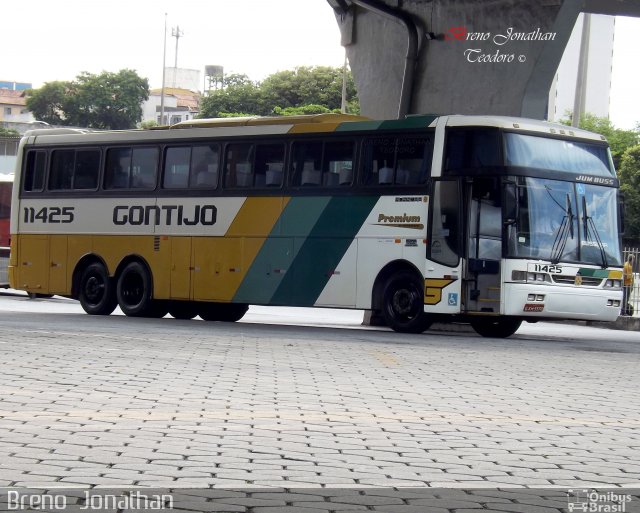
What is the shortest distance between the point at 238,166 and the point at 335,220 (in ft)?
8.23

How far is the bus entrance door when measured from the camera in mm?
20172

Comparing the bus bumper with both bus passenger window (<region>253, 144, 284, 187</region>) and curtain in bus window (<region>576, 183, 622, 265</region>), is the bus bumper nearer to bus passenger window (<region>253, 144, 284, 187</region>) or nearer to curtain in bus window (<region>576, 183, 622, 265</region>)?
curtain in bus window (<region>576, 183, 622, 265</region>)

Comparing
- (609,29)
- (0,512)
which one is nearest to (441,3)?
A: (0,512)

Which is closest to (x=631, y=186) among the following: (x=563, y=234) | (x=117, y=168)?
(x=117, y=168)

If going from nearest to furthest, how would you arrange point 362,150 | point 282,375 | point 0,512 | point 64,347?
point 0,512 → point 282,375 → point 64,347 → point 362,150

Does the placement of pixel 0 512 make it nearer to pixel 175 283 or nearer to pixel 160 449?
pixel 160 449

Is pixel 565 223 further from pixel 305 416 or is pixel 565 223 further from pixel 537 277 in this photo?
pixel 305 416

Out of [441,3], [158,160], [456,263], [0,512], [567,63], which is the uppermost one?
[567,63]

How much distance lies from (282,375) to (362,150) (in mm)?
9701

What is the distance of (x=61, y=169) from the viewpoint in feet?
86.3

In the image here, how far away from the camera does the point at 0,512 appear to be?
536 cm

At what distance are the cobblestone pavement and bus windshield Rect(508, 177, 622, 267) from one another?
141 inches

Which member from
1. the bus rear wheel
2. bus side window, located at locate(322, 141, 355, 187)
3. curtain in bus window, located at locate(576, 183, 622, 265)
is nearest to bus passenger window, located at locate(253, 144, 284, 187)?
bus side window, located at locate(322, 141, 355, 187)

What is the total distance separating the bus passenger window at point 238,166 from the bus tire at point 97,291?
351 cm
